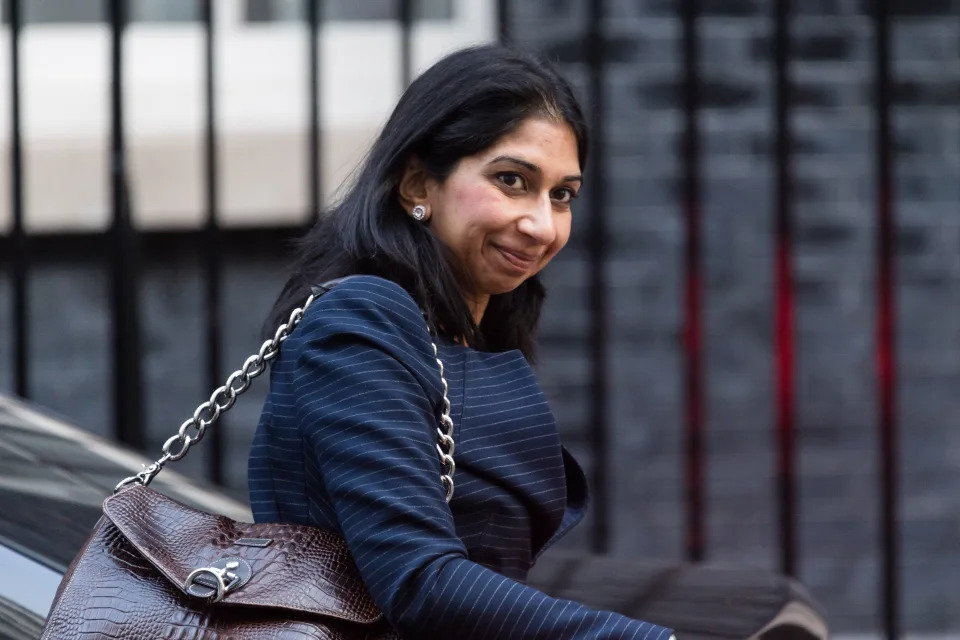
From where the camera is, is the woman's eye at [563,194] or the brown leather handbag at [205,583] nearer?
the brown leather handbag at [205,583]

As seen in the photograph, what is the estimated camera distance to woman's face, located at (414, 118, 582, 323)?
1710 millimetres

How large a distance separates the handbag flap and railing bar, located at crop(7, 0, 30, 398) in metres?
2.03

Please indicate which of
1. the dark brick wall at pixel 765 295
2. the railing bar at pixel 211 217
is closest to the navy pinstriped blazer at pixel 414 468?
the railing bar at pixel 211 217

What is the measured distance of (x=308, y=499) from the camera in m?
1.58

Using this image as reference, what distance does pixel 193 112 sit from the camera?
4.44m

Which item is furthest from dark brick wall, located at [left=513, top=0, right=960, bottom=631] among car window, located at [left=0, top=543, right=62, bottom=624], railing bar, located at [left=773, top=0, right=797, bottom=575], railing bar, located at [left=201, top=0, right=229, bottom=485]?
car window, located at [left=0, top=543, right=62, bottom=624]

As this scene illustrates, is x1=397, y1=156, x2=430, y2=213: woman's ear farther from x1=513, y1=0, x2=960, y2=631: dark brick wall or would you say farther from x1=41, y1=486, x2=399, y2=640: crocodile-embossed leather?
x1=513, y1=0, x2=960, y2=631: dark brick wall

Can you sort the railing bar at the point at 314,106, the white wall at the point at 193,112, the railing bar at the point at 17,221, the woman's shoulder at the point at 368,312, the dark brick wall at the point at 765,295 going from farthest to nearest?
the white wall at the point at 193,112, the dark brick wall at the point at 765,295, the railing bar at the point at 314,106, the railing bar at the point at 17,221, the woman's shoulder at the point at 368,312

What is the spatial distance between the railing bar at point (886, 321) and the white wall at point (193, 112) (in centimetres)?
131

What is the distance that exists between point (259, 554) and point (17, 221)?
2.19m

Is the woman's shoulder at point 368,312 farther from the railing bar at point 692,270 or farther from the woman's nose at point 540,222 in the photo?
the railing bar at point 692,270

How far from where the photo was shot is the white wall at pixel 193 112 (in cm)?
441

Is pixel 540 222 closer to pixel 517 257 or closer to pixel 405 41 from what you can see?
pixel 517 257

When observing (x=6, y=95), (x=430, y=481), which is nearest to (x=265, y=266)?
(x=6, y=95)
